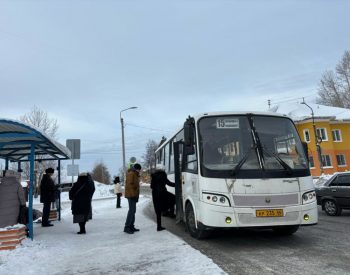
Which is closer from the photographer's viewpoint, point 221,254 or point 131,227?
point 221,254

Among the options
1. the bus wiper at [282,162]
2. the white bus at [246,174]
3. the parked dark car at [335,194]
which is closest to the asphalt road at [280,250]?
the white bus at [246,174]

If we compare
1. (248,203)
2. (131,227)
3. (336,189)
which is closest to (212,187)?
(248,203)

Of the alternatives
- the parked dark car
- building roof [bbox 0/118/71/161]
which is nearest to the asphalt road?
the parked dark car

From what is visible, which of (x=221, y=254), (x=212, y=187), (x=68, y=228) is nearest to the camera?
(x=221, y=254)

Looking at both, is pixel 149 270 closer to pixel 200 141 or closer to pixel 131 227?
pixel 200 141

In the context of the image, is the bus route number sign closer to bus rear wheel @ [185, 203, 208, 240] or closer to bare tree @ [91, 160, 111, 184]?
bus rear wheel @ [185, 203, 208, 240]

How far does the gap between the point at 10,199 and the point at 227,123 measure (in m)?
5.35

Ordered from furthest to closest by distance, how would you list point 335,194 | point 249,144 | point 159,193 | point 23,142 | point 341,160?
point 341,160 < point 335,194 < point 159,193 < point 23,142 < point 249,144

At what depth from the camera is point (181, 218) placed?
9.87 m

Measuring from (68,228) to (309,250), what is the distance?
7.52 metres

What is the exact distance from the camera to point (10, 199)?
346 inches

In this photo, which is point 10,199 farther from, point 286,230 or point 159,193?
point 286,230

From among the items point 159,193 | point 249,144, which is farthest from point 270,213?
point 159,193

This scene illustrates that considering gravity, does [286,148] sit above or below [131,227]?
above
